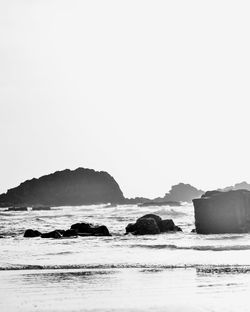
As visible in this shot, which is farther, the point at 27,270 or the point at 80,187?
the point at 80,187

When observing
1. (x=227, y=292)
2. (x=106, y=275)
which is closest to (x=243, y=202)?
(x=106, y=275)

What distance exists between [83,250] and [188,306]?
13.1 m

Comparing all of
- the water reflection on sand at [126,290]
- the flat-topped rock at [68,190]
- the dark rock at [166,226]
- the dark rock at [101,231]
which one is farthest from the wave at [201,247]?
the flat-topped rock at [68,190]

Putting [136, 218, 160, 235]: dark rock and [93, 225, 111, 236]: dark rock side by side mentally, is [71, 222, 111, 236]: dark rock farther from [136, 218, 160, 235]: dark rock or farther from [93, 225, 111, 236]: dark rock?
[136, 218, 160, 235]: dark rock

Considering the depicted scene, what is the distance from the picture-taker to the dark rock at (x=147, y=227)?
31.2 metres

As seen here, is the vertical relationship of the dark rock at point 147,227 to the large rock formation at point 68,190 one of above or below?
below

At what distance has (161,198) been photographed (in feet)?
584

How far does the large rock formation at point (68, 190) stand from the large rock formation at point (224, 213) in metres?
139

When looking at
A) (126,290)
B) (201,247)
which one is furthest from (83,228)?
(126,290)

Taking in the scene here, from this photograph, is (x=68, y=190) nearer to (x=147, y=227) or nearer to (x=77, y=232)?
(x=77, y=232)

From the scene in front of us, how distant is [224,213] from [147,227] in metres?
4.43

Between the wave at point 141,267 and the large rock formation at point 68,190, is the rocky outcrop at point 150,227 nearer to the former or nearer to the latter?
the wave at point 141,267

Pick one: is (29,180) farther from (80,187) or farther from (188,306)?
(188,306)

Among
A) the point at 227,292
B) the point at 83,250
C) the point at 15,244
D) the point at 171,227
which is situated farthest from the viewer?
the point at 171,227
